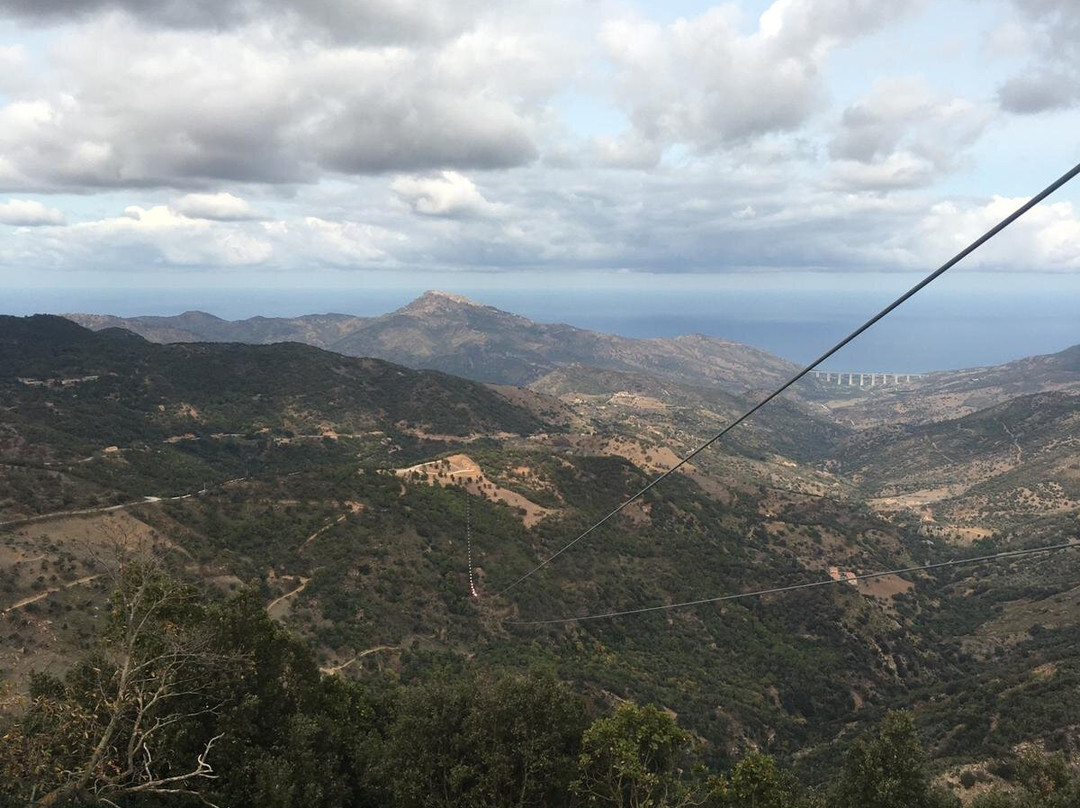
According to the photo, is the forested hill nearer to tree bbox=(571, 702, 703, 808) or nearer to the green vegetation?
the green vegetation

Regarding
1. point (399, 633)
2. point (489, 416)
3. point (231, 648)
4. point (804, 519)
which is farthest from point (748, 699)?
point (489, 416)

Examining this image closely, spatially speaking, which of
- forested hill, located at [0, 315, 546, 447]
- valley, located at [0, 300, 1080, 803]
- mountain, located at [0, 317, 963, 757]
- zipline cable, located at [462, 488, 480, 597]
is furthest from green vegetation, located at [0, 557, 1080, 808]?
forested hill, located at [0, 315, 546, 447]

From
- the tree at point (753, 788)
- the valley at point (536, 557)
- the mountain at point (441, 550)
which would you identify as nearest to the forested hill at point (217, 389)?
the valley at point (536, 557)

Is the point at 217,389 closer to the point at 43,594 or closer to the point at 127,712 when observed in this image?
the point at 43,594

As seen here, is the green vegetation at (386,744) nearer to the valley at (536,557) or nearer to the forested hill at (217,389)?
the valley at (536,557)

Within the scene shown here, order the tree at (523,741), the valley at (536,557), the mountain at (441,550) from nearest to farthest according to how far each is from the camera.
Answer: the tree at (523,741)
the valley at (536,557)
the mountain at (441,550)

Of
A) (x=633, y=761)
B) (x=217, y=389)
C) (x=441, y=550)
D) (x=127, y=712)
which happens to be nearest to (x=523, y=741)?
(x=633, y=761)
